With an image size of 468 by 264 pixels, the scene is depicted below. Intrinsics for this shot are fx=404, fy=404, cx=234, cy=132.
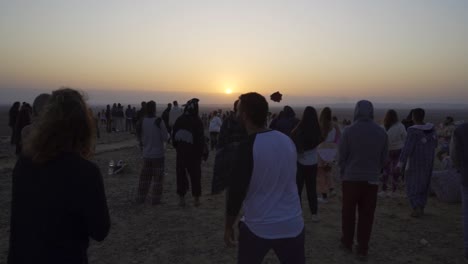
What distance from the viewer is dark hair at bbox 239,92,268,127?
3.05 m

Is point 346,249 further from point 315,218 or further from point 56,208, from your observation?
point 56,208

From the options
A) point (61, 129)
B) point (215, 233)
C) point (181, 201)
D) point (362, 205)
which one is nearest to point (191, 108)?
point (181, 201)

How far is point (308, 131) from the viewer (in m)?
6.65

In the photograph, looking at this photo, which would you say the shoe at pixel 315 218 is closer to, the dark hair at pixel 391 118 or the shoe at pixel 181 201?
the shoe at pixel 181 201

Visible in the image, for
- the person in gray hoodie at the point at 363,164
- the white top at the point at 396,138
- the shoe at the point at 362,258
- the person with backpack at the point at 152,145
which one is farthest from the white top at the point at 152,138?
the white top at the point at 396,138

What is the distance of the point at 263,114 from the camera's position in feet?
10.0

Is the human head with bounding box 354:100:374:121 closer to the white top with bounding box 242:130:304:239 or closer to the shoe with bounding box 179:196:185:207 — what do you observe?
the white top with bounding box 242:130:304:239

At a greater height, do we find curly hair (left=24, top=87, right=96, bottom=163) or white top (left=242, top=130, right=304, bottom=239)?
curly hair (left=24, top=87, right=96, bottom=163)

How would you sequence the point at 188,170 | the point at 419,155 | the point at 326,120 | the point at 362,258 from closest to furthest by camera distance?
the point at 362,258 < the point at 419,155 < the point at 188,170 < the point at 326,120

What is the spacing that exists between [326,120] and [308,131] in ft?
5.93

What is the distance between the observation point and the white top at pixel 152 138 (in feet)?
25.6

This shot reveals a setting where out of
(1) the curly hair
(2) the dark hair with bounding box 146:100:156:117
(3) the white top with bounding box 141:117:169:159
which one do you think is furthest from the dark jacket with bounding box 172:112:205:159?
(1) the curly hair

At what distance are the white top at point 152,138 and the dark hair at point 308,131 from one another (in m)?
2.64

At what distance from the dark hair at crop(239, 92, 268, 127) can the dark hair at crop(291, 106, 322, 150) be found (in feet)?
11.9
